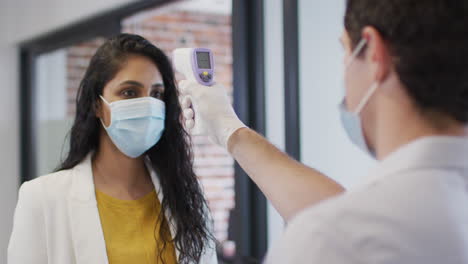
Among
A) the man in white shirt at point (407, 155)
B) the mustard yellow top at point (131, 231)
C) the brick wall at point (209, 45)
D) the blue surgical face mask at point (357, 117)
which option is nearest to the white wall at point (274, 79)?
the mustard yellow top at point (131, 231)

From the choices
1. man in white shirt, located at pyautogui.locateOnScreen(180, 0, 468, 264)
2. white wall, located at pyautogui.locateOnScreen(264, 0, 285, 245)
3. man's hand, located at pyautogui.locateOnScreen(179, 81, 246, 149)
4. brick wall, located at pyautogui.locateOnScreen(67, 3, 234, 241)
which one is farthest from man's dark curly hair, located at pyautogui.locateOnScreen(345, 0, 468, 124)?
brick wall, located at pyautogui.locateOnScreen(67, 3, 234, 241)

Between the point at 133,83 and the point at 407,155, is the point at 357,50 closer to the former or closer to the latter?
the point at 407,155

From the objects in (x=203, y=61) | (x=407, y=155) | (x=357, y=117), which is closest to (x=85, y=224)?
(x=203, y=61)

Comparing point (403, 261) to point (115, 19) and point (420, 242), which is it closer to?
point (420, 242)

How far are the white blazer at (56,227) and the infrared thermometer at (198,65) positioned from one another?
1.58 feet

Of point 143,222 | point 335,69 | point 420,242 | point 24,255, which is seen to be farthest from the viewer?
point 335,69

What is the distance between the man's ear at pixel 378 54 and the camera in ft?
2.41

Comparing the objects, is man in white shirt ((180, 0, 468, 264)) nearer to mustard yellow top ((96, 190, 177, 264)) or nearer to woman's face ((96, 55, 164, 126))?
mustard yellow top ((96, 190, 177, 264))

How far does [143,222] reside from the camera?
1609 mm

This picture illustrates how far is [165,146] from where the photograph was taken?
1.80 m

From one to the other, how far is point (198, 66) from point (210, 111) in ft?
0.39

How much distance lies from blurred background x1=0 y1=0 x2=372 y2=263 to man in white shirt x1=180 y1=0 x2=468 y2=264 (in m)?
1.28

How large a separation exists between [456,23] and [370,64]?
0.13 metres

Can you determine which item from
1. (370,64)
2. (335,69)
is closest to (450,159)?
(370,64)
